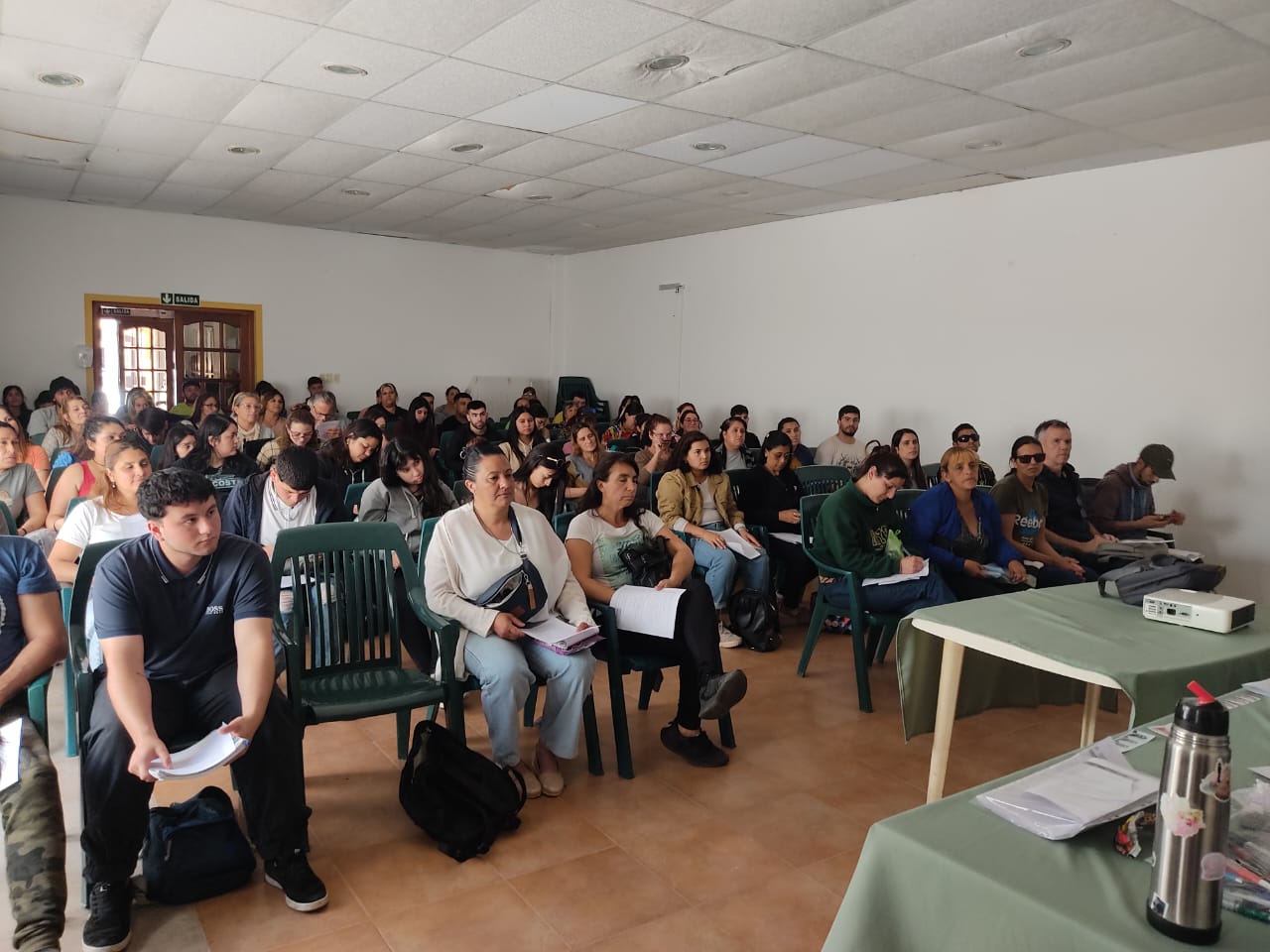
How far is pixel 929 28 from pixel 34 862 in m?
3.98

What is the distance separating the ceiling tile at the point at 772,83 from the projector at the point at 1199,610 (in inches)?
105

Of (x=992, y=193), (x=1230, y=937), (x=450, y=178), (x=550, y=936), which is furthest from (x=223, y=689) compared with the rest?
(x=992, y=193)

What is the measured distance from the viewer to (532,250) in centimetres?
1130

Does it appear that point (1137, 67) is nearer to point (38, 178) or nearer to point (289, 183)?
point (289, 183)

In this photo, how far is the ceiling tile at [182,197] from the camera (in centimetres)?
780

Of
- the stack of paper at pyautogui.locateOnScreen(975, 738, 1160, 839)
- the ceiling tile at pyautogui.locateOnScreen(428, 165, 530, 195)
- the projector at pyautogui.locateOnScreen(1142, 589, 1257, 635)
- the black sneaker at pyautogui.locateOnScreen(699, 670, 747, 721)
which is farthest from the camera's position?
the ceiling tile at pyautogui.locateOnScreen(428, 165, 530, 195)

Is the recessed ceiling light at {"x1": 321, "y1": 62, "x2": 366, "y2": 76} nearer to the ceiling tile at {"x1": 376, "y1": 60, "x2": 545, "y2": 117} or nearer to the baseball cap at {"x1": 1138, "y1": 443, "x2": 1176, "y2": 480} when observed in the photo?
the ceiling tile at {"x1": 376, "y1": 60, "x2": 545, "y2": 117}

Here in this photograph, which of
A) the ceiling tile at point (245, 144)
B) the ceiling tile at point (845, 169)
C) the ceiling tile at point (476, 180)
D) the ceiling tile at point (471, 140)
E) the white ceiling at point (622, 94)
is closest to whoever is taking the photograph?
the white ceiling at point (622, 94)

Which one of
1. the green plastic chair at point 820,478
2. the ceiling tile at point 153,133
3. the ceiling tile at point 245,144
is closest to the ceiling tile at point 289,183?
the ceiling tile at point 245,144

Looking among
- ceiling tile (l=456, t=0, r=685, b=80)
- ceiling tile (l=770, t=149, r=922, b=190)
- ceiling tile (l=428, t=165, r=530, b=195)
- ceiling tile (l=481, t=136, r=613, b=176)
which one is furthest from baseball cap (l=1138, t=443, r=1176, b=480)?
ceiling tile (l=428, t=165, r=530, b=195)

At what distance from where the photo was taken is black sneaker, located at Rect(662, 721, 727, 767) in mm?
3344

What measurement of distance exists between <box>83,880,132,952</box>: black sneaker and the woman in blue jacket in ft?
10.6

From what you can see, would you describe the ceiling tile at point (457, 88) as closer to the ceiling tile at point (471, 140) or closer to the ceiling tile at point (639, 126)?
the ceiling tile at point (471, 140)

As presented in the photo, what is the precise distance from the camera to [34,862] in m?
2.00
